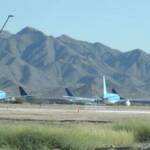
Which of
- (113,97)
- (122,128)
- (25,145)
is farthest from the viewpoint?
(113,97)

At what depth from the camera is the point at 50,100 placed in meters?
174

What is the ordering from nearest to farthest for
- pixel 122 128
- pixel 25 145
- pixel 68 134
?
pixel 25 145
pixel 68 134
pixel 122 128

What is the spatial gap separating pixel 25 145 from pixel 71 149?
1847mm

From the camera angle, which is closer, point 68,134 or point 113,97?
point 68,134

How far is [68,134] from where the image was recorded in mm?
28062

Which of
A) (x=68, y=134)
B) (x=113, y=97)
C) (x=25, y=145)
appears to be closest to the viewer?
(x=25, y=145)

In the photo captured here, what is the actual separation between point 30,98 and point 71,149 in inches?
5466

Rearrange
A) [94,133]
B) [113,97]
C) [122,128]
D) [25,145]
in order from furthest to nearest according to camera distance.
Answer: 1. [113,97]
2. [122,128]
3. [94,133]
4. [25,145]

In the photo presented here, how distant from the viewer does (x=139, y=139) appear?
3219 centimetres

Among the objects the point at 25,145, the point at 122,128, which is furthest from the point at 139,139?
the point at 25,145

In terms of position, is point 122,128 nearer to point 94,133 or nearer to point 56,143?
point 94,133

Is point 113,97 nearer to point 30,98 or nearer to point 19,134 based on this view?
point 30,98

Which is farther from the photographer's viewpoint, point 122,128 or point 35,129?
point 122,128

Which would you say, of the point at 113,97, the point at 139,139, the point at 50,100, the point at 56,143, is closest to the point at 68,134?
the point at 56,143
